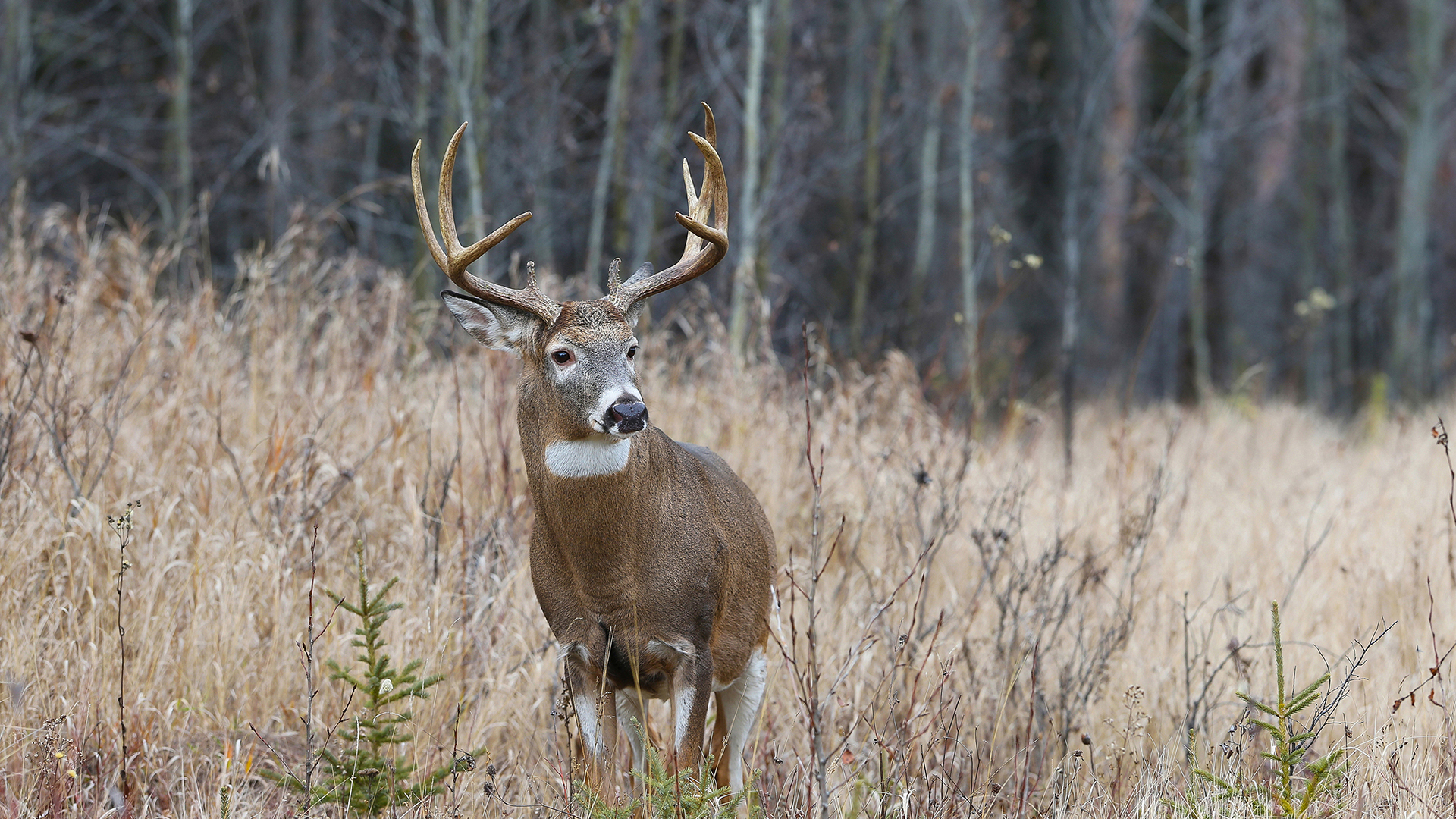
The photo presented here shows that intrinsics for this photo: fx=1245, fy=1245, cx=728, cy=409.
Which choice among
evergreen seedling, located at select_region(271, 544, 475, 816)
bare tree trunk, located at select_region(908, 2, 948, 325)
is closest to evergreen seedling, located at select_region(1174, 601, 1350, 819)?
evergreen seedling, located at select_region(271, 544, 475, 816)

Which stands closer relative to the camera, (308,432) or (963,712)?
(963,712)

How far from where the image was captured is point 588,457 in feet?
10.9

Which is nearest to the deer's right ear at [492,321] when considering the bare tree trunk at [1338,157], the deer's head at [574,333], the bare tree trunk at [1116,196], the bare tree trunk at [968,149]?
the deer's head at [574,333]

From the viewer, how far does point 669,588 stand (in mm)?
3342

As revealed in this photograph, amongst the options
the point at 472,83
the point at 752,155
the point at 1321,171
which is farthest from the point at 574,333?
the point at 1321,171

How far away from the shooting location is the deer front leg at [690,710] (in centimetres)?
334

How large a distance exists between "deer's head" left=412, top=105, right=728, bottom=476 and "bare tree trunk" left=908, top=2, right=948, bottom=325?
7147 mm

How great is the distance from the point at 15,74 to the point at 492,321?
37.5 ft

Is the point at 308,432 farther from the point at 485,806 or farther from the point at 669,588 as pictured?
the point at 669,588

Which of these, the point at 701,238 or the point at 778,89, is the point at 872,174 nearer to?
the point at 778,89

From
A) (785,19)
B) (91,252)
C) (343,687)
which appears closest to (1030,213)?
(785,19)

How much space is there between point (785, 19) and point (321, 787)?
7.53 meters

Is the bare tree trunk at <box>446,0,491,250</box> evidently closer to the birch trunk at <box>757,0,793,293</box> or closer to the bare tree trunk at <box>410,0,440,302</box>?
the bare tree trunk at <box>410,0,440,302</box>

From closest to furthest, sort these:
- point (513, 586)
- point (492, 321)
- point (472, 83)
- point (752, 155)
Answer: point (492, 321)
point (513, 586)
point (752, 155)
point (472, 83)
